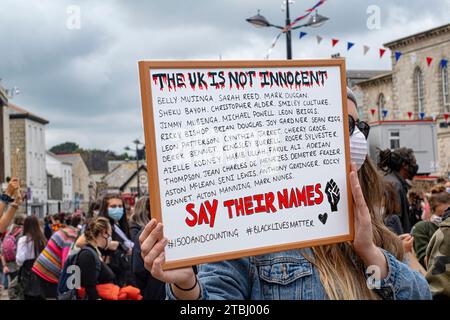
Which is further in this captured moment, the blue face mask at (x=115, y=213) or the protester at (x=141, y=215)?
the blue face mask at (x=115, y=213)

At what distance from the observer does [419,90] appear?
53.3 meters

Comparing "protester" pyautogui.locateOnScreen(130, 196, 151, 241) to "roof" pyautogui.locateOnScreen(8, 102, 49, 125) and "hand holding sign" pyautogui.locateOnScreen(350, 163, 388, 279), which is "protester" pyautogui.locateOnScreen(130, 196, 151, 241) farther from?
"roof" pyautogui.locateOnScreen(8, 102, 49, 125)

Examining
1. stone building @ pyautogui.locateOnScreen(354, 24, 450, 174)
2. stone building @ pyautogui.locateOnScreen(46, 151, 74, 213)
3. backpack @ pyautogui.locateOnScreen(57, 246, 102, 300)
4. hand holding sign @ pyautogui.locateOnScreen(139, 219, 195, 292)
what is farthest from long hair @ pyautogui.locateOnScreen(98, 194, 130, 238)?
stone building @ pyautogui.locateOnScreen(46, 151, 74, 213)

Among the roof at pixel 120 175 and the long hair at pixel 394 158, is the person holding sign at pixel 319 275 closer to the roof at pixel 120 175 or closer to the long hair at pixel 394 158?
the long hair at pixel 394 158

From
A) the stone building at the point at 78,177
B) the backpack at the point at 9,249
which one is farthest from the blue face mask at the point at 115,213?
the stone building at the point at 78,177

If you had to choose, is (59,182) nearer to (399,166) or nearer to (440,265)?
(399,166)

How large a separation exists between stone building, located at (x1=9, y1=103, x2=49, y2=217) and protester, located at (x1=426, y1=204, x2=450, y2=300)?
66.2 metres

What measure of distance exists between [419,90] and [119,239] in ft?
157

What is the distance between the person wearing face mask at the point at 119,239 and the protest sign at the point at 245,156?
492 cm

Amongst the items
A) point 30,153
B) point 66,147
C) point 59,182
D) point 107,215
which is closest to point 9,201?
point 107,215

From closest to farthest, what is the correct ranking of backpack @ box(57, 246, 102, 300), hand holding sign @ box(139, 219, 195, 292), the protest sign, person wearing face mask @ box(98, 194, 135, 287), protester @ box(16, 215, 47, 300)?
hand holding sign @ box(139, 219, 195, 292), the protest sign, backpack @ box(57, 246, 102, 300), person wearing face mask @ box(98, 194, 135, 287), protester @ box(16, 215, 47, 300)

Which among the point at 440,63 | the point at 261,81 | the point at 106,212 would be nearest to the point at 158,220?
the point at 261,81

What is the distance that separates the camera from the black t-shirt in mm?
7496

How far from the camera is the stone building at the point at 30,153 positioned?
228ft
